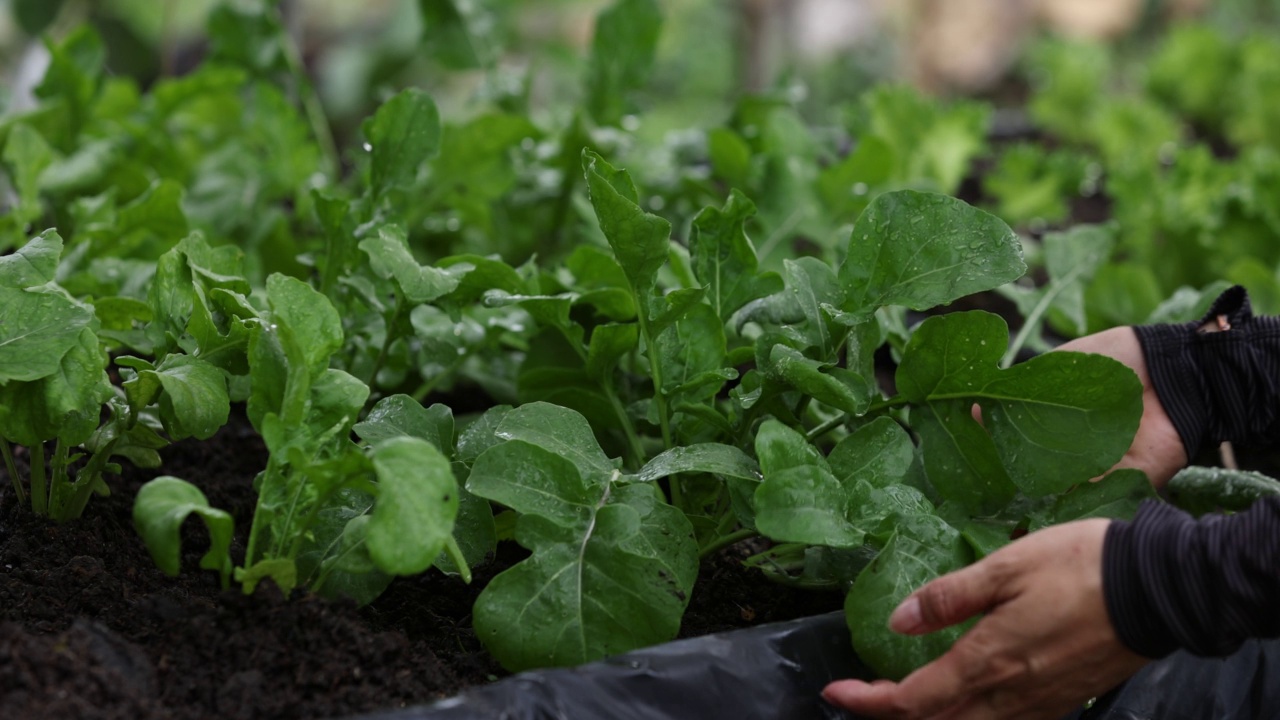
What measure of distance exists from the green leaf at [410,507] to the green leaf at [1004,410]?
0.45 meters

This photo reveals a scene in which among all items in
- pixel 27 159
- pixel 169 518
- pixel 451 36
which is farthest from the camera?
pixel 451 36

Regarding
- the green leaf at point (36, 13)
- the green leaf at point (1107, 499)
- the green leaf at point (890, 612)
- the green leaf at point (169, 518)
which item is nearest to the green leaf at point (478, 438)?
the green leaf at point (169, 518)

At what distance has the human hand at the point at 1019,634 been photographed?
31.2 inches

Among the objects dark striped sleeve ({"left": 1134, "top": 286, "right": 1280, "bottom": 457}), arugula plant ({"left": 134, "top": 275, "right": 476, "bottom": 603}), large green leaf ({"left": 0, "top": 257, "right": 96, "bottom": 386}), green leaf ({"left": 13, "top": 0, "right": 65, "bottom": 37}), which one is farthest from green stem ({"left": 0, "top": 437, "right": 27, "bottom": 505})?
green leaf ({"left": 13, "top": 0, "right": 65, "bottom": 37})

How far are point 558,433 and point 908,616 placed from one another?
1.06ft

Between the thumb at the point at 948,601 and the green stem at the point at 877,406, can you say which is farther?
the green stem at the point at 877,406

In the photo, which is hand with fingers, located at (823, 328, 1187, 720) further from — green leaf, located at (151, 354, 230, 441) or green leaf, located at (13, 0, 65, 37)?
green leaf, located at (13, 0, 65, 37)

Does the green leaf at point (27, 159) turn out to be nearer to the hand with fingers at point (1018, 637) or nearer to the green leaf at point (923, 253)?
the green leaf at point (923, 253)

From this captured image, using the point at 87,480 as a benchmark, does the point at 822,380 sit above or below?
above

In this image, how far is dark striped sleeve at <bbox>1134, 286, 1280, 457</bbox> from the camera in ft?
3.78

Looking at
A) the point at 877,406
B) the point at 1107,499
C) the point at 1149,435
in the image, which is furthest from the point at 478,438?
the point at 1149,435

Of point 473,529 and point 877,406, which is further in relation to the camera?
point 877,406

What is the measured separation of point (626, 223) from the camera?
0.93 metres

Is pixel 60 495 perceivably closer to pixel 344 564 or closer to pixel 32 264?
pixel 32 264
